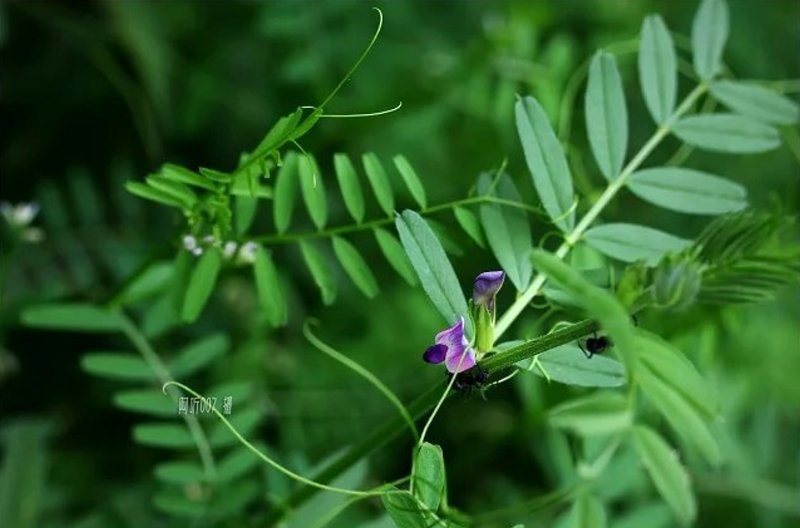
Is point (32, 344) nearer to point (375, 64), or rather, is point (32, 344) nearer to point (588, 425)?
point (375, 64)

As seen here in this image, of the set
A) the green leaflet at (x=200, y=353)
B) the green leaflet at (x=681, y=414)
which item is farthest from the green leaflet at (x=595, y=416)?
the green leaflet at (x=200, y=353)

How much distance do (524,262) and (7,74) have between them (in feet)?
2.55

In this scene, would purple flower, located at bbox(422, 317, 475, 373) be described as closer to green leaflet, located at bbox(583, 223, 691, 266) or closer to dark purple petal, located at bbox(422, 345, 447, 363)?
dark purple petal, located at bbox(422, 345, 447, 363)

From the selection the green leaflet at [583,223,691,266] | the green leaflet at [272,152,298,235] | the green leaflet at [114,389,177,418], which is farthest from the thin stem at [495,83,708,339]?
the green leaflet at [114,389,177,418]

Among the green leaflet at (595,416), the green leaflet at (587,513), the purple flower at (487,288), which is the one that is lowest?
the green leaflet at (587,513)

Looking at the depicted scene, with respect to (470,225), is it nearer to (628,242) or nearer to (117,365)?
(628,242)

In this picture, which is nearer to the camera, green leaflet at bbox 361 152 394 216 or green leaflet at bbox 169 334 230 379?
green leaflet at bbox 361 152 394 216

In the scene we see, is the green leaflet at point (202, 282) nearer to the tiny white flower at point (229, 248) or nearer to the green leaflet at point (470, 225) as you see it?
→ the tiny white flower at point (229, 248)

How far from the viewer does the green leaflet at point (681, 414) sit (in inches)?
14.9

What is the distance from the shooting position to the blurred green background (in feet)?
2.95

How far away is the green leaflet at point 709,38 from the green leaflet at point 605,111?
0.11m

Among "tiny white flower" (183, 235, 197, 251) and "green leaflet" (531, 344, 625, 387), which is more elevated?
"tiny white flower" (183, 235, 197, 251)

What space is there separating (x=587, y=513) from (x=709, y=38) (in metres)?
0.30

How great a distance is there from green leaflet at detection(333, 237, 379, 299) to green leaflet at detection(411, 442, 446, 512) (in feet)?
0.47
